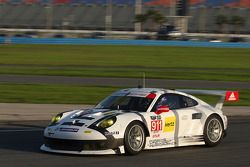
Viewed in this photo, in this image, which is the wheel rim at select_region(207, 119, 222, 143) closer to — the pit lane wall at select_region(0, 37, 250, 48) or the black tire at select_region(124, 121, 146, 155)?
the black tire at select_region(124, 121, 146, 155)

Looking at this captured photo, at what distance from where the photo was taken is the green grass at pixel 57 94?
20.4 m

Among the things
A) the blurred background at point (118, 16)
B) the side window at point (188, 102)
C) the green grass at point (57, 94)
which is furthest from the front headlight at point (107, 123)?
the blurred background at point (118, 16)

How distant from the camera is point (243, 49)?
64.4 metres

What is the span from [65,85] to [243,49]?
41.3m

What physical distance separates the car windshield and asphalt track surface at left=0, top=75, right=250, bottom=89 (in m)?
14.5

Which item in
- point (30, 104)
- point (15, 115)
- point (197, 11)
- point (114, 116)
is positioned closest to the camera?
point (114, 116)

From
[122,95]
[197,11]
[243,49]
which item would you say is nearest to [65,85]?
[122,95]

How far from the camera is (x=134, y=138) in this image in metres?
10.6

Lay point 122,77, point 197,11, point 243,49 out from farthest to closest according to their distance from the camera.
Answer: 1. point 197,11
2. point 243,49
3. point 122,77

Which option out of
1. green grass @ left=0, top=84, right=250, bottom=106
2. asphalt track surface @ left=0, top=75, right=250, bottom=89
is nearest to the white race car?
green grass @ left=0, top=84, right=250, bottom=106

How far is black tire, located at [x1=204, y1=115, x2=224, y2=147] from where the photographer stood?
11812 mm

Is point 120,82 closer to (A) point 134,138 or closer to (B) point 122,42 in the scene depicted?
(A) point 134,138

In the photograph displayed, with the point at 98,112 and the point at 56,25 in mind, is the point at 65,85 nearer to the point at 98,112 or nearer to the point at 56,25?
the point at 98,112

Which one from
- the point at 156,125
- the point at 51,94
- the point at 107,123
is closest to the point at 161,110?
the point at 156,125
